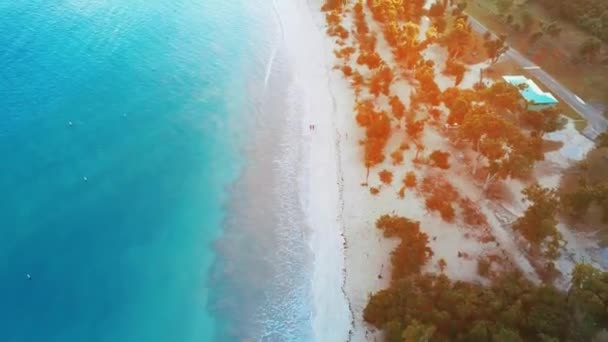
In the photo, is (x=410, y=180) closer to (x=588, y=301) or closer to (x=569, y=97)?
(x=588, y=301)

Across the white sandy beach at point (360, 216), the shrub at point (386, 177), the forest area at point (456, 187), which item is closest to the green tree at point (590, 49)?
the forest area at point (456, 187)

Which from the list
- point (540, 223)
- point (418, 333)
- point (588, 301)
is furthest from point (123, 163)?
point (588, 301)

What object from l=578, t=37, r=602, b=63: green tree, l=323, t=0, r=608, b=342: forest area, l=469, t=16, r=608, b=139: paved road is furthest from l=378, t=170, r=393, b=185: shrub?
l=578, t=37, r=602, b=63: green tree

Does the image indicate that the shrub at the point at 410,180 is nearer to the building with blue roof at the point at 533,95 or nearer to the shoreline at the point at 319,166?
the shoreline at the point at 319,166

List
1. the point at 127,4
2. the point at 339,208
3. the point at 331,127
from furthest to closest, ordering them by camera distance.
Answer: the point at 127,4 → the point at 331,127 → the point at 339,208

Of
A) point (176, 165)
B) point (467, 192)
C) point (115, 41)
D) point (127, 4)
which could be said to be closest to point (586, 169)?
point (467, 192)

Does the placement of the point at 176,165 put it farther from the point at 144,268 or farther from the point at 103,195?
the point at 144,268

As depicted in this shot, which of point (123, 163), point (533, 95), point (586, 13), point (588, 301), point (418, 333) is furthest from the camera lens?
point (586, 13)
